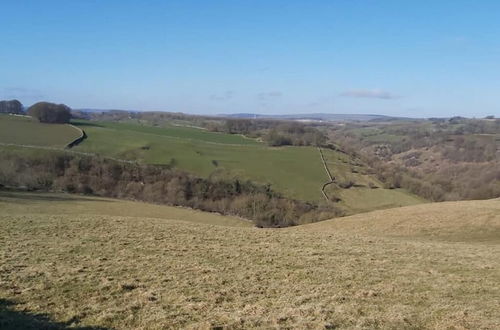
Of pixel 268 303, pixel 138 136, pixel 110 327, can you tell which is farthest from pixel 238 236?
pixel 138 136

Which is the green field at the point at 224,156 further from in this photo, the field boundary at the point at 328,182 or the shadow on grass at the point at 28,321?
the shadow on grass at the point at 28,321

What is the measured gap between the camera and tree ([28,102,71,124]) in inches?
3863

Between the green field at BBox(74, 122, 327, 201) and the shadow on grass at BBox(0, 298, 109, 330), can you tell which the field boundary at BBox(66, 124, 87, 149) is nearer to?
the green field at BBox(74, 122, 327, 201)

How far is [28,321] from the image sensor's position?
993cm

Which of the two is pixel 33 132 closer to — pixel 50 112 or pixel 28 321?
pixel 50 112

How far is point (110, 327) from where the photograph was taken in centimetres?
985

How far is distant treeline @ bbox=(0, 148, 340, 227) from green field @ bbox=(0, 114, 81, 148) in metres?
7.87

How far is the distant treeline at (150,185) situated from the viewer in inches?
2501

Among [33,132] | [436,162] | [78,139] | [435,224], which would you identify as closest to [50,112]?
[33,132]

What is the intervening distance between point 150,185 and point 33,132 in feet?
103

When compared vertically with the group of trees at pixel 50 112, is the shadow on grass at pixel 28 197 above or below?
below

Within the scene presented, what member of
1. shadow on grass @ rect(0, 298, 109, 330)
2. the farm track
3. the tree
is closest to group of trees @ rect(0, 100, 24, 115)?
the tree

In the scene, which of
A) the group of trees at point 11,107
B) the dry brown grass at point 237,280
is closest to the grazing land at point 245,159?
the group of trees at point 11,107

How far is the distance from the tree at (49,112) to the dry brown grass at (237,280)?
82.0 metres
